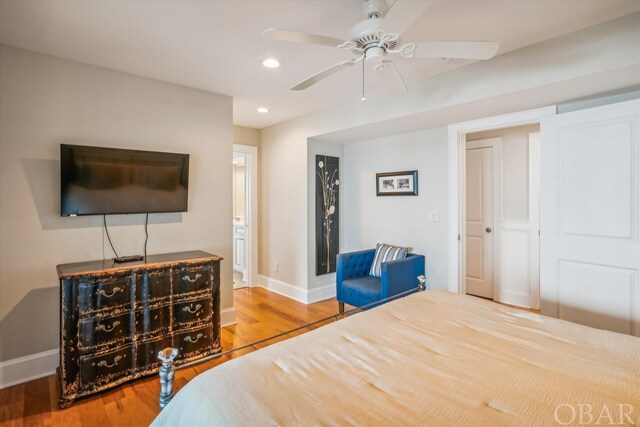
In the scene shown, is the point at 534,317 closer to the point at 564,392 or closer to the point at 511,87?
the point at 564,392

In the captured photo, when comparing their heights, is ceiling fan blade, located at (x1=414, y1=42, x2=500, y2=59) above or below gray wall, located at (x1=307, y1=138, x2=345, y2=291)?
above

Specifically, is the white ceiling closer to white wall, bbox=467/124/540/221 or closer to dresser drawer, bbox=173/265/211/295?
dresser drawer, bbox=173/265/211/295

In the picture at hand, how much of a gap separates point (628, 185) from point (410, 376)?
2196 mm

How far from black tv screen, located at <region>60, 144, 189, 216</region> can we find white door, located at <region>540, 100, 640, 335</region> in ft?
10.4

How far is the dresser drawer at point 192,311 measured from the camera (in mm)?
2598

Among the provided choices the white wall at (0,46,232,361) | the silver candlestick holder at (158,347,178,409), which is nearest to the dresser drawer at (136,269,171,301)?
A: the white wall at (0,46,232,361)

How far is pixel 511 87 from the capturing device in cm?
242

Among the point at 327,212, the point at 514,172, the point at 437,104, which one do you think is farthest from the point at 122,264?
the point at 514,172

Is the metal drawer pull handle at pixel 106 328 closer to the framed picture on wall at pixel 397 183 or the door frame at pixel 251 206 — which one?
the door frame at pixel 251 206

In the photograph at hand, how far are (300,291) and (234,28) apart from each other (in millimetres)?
3191

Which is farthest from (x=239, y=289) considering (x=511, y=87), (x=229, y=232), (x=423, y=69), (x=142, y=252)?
(x=511, y=87)

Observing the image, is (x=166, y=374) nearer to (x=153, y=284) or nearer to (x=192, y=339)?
(x=153, y=284)

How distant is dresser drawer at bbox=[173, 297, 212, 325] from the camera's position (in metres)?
2.60

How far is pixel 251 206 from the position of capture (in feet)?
16.1
